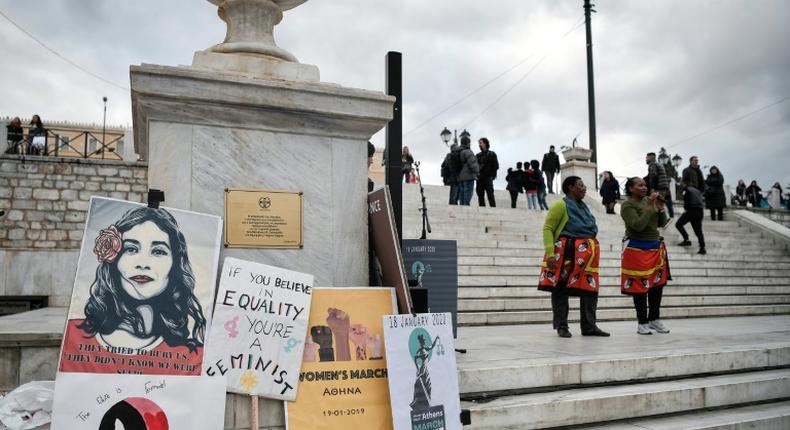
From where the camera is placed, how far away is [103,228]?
117 inches

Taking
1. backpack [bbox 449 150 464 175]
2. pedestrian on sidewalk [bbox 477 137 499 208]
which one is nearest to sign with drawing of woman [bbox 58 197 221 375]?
backpack [bbox 449 150 464 175]

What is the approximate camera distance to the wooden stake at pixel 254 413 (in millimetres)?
2994

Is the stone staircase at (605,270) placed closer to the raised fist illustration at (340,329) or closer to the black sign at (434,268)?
the black sign at (434,268)

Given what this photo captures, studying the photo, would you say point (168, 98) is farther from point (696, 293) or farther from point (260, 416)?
point (696, 293)

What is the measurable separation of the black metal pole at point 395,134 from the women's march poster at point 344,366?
0.71 m

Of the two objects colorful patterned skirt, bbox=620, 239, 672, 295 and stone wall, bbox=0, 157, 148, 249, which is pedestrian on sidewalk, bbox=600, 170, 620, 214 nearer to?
colorful patterned skirt, bbox=620, 239, 672, 295

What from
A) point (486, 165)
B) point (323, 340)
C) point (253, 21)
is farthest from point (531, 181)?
point (323, 340)

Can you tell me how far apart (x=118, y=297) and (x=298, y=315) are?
2.97 ft

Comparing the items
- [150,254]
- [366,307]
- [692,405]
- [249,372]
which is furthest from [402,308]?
[692,405]

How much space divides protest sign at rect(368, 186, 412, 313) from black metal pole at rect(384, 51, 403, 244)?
7.6 inches

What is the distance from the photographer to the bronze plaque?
3475mm

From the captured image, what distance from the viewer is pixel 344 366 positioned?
323cm

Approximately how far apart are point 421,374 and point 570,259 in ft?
10.7

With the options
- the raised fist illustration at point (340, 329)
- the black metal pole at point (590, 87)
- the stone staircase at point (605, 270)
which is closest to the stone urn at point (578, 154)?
the black metal pole at point (590, 87)
